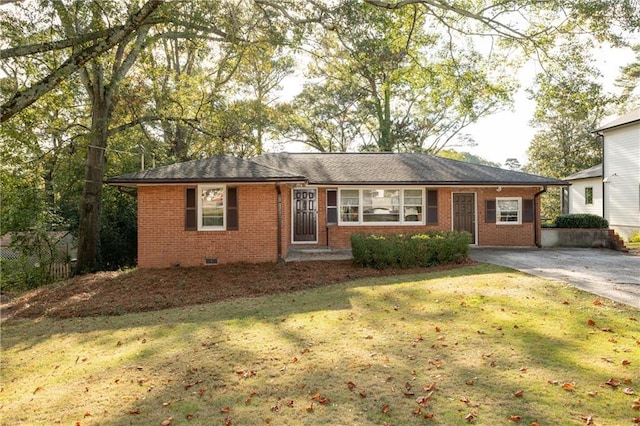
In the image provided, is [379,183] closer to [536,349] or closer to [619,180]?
[536,349]

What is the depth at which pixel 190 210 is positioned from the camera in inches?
519

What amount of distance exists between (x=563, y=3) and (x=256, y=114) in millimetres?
15050

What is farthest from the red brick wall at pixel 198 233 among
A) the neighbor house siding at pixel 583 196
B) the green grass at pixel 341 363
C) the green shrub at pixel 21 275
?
the neighbor house siding at pixel 583 196

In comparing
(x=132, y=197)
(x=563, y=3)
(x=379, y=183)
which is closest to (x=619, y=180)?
(x=563, y=3)

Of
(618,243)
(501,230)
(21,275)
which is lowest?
(21,275)

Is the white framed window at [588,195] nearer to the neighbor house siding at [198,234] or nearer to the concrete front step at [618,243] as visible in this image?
the concrete front step at [618,243]

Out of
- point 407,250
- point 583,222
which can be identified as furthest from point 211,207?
point 583,222

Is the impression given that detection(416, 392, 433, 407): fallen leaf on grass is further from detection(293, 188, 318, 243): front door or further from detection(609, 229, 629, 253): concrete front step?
detection(609, 229, 629, 253): concrete front step

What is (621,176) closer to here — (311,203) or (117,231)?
(311,203)

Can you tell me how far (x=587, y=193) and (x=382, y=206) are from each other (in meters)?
19.5

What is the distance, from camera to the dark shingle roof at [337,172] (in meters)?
12.7

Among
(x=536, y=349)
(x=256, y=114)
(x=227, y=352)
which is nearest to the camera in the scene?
(x=536, y=349)

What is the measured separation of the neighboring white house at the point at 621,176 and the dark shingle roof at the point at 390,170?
9524mm

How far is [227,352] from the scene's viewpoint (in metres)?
5.67
